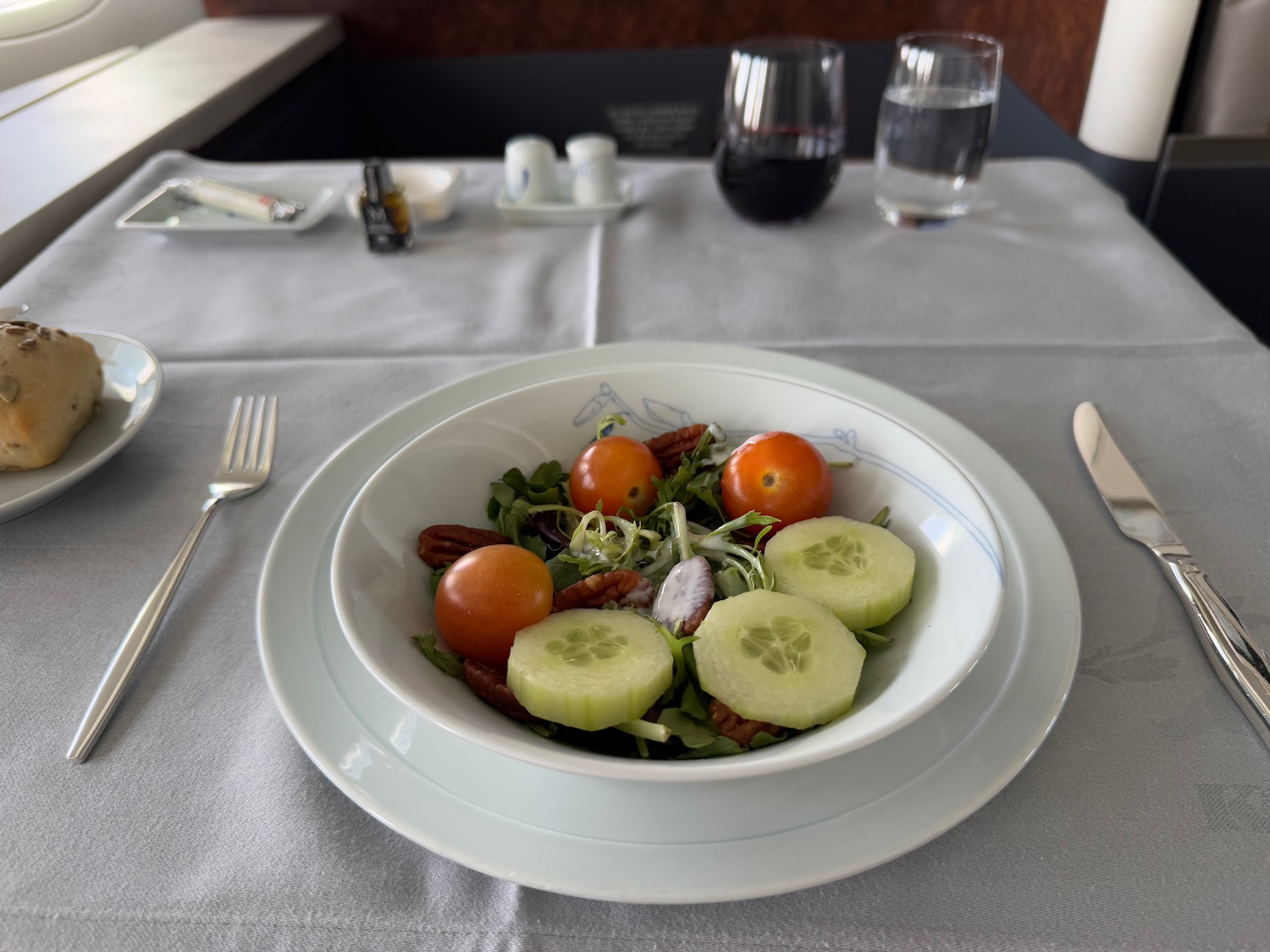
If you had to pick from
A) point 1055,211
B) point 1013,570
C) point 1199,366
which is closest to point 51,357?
point 1013,570

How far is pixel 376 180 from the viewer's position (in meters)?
1.09

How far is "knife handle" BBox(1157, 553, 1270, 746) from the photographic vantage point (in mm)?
493

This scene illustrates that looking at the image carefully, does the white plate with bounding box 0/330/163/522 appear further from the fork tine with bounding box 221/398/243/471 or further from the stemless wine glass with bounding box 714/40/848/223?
the stemless wine glass with bounding box 714/40/848/223

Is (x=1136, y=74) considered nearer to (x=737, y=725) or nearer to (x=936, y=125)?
(x=936, y=125)

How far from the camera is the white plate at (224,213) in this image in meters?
1.15

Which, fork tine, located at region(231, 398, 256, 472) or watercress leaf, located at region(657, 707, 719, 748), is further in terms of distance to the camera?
fork tine, located at region(231, 398, 256, 472)

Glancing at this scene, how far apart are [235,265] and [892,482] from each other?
3.01ft

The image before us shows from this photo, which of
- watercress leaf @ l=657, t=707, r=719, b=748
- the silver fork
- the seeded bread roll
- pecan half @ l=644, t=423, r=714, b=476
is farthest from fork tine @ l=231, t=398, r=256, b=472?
watercress leaf @ l=657, t=707, r=719, b=748

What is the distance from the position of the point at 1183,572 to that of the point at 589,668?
0.42 meters

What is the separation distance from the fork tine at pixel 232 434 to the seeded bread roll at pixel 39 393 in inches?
4.6

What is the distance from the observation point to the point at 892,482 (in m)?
0.59

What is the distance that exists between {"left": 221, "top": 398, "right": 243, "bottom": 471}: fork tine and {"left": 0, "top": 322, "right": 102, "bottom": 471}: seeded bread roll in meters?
0.12

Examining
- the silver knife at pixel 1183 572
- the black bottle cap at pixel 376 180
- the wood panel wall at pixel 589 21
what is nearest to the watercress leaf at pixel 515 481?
the silver knife at pixel 1183 572

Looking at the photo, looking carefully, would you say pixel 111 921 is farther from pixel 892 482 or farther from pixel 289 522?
pixel 892 482
